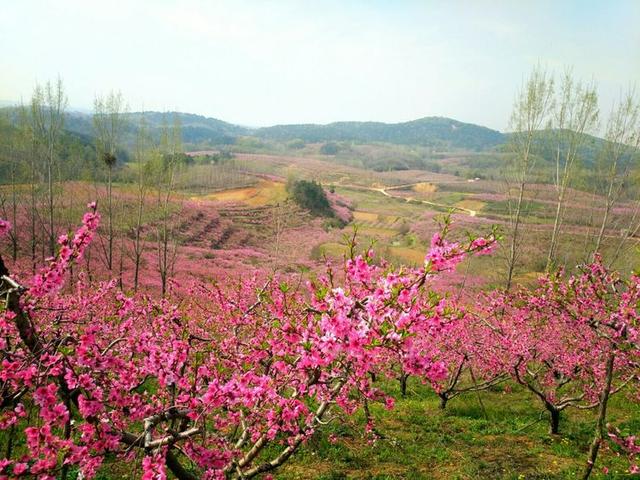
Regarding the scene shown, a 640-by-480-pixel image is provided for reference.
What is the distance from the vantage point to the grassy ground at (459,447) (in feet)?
25.3

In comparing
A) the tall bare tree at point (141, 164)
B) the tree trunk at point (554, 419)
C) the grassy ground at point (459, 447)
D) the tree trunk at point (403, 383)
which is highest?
the tall bare tree at point (141, 164)

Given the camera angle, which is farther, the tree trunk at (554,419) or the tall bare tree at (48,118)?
the tall bare tree at (48,118)

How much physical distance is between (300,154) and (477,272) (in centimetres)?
13529

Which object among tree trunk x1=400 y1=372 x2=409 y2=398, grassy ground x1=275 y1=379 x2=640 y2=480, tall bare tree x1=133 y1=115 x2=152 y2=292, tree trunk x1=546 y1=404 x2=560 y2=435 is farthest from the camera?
tall bare tree x1=133 y1=115 x2=152 y2=292

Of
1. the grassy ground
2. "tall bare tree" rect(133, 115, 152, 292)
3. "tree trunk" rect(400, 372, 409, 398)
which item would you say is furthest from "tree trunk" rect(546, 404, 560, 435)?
"tall bare tree" rect(133, 115, 152, 292)

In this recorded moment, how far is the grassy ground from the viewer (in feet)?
25.3

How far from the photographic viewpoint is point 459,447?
8898mm

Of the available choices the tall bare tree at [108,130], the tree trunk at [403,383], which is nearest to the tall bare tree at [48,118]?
the tall bare tree at [108,130]

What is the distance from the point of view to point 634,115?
21.5 meters

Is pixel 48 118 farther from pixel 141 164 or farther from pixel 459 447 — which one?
pixel 459 447

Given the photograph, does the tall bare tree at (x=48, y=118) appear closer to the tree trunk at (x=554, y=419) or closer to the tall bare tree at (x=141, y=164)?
the tall bare tree at (x=141, y=164)

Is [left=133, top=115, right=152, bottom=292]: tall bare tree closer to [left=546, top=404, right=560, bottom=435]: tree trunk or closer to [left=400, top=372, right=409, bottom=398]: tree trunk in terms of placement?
[left=400, top=372, right=409, bottom=398]: tree trunk

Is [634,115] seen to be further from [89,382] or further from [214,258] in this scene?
[214,258]

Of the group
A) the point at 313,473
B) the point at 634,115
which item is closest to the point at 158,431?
the point at 313,473
